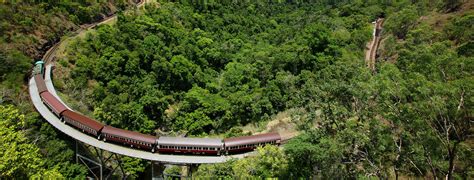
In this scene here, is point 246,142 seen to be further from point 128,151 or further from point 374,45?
point 374,45

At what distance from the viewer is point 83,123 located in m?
36.1

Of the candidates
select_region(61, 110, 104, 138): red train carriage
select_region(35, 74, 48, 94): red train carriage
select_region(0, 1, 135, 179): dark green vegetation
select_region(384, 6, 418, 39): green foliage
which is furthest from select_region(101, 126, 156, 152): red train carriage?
select_region(384, 6, 418, 39): green foliage

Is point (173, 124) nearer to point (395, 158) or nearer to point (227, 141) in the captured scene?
point (227, 141)

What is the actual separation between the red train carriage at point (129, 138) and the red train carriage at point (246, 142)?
855 centimetres

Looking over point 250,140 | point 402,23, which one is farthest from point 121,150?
point 402,23

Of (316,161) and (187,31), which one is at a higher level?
(187,31)

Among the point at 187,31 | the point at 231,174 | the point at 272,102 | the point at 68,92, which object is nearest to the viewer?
the point at 231,174

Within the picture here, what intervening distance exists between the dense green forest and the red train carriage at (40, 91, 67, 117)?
6.97ft

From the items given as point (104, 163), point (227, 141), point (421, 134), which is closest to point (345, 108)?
point (421, 134)

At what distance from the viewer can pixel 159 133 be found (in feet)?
155

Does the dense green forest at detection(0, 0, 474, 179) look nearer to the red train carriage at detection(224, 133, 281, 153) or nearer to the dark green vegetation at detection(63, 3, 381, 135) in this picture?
the dark green vegetation at detection(63, 3, 381, 135)

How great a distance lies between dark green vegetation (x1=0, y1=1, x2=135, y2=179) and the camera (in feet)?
71.7

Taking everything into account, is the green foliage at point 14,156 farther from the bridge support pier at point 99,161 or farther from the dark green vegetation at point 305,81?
the bridge support pier at point 99,161

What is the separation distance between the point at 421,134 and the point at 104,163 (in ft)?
112
